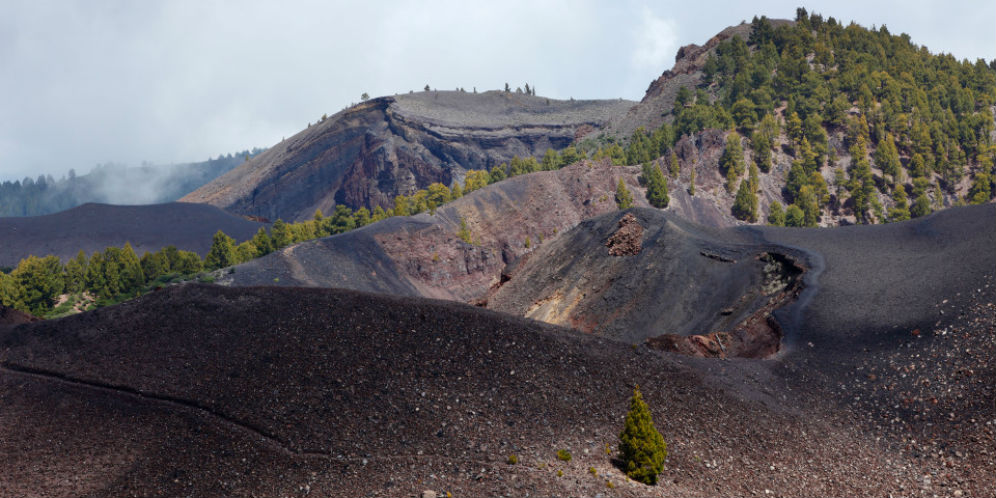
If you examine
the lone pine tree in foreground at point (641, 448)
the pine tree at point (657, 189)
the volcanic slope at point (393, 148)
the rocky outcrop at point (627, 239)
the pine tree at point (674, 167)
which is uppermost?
the volcanic slope at point (393, 148)

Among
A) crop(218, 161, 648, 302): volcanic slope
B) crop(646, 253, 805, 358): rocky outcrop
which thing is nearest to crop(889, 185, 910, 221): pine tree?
crop(218, 161, 648, 302): volcanic slope

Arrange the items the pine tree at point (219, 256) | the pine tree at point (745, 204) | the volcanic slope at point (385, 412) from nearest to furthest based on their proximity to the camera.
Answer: the volcanic slope at point (385, 412), the pine tree at point (219, 256), the pine tree at point (745, 204)

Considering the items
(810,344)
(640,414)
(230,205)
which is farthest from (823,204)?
(230,205)

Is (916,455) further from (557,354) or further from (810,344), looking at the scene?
(557,354)

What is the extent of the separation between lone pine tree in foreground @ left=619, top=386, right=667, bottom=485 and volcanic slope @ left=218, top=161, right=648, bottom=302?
1874 inches

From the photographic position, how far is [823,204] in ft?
317

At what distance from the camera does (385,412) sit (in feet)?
68.9

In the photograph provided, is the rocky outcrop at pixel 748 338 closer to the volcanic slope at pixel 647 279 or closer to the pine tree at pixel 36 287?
the volcanic slope at pixel 647 279

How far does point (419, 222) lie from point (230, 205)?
91667 millimetres

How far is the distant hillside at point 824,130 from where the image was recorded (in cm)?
9650

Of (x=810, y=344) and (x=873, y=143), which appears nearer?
(x=810, y=344)

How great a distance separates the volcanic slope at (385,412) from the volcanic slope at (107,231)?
87.3 meters

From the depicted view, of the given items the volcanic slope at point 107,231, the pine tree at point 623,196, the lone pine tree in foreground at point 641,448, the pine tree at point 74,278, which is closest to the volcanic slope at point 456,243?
the pine tree at point 623,196

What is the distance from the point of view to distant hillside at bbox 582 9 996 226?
96500mm
